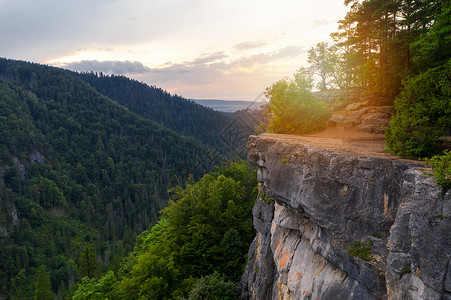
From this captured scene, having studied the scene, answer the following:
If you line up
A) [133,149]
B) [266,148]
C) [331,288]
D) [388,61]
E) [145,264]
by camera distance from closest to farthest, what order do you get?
[331,288], [266,148], [388,61], [145,264], [133,149]

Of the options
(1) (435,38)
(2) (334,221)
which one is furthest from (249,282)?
(1) (435,38)

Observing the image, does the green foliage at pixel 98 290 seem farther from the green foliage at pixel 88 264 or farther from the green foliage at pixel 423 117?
the green foliage at pixel 423 117

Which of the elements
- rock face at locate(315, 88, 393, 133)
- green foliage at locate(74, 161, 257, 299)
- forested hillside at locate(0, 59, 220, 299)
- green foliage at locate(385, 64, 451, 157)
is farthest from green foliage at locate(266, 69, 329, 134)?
forested hillside at locate(0, 59, 220, 299)

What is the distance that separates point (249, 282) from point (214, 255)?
5.38 metres

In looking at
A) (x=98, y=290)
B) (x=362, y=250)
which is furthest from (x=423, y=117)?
(x=98, y=290)

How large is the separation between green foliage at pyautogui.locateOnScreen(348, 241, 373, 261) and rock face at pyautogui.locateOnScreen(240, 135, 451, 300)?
0.03 meters

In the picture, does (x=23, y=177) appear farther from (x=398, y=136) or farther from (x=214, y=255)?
(x=398, y=136)

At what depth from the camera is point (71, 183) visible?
146625mm

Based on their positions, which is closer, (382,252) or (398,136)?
(382,252)

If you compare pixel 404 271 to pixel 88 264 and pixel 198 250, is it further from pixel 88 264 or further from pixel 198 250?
pixel 88 264

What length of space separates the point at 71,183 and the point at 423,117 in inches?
6498

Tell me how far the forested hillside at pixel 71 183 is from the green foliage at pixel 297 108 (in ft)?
164

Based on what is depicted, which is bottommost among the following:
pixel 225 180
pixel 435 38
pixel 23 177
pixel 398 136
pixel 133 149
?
pixel 23 177

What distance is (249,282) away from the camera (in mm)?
19109
